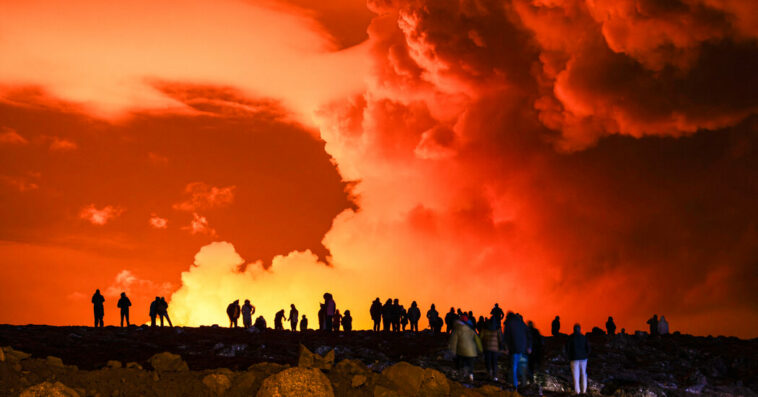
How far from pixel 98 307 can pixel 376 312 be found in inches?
591

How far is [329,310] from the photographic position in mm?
45375

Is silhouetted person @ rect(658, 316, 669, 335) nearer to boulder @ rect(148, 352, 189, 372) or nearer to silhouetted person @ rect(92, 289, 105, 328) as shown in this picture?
silhouetted person @ rect(92, 289, 105, 328)

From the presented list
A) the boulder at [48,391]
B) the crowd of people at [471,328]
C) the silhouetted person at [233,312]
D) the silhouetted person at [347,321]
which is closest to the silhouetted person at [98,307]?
the crowd of people at [471,328]

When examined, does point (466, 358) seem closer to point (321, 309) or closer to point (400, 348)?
point (400, 348)

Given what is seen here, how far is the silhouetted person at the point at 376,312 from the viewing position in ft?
157

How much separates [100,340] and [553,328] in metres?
23.3

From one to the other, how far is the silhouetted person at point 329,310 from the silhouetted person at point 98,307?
11509 mm

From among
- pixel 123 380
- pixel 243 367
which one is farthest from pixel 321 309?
pixel 123 380

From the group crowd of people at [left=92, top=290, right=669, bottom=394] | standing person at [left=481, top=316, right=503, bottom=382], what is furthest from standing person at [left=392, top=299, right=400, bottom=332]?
standing person at [left=481, top=316, right=503, bottom=382]

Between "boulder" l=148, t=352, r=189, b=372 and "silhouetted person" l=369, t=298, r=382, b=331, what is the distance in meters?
28.7

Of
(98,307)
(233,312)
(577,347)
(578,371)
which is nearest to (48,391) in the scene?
(577,347)

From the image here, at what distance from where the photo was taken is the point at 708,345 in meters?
43.9

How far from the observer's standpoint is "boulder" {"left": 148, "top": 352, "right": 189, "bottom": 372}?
63.1 ft

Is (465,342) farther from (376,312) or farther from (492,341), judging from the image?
(376,312)
